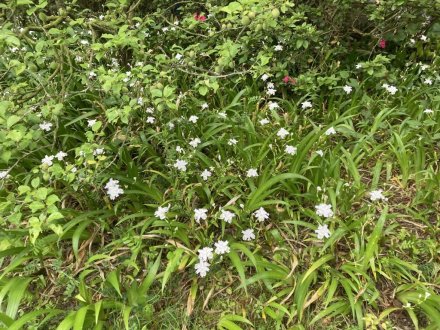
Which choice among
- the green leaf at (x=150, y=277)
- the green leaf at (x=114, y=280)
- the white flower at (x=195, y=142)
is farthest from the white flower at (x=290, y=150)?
the green leaf at (x=114, y=280)

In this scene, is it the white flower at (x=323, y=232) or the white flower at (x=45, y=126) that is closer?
the white flower at (x=323, y=232)

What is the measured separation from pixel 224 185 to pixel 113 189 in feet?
2.18

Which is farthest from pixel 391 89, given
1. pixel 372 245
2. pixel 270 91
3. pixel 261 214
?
pixel 261 214

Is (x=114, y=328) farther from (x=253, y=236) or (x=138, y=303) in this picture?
(x=253, y=236)

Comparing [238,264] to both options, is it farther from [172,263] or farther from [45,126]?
[45,126]

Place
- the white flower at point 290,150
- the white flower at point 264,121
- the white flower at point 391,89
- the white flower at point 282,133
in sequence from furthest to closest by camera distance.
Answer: the white flower at point 391,89 < the white flower at point 264,121 < the white flower at point 282,133 < the white flower at point 290,150

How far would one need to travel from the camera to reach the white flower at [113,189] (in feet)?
7.32

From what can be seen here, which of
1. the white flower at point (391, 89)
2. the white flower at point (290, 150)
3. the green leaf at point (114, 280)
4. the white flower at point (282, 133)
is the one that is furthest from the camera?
the white flower at point (391, 89)

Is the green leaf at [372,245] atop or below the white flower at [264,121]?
below

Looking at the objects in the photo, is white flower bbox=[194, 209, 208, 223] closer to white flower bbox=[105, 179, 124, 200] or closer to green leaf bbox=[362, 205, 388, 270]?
white flower bbox=[105, 179, 124, 200]

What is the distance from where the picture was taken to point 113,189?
225 cm

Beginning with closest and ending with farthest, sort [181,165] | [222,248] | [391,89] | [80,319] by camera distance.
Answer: [80,319] < [222,248] < [181,165] < [391,89]

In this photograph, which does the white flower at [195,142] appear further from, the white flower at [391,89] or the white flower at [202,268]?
the white flower at [391,89]

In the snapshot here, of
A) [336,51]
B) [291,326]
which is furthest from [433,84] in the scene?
[291,326]
